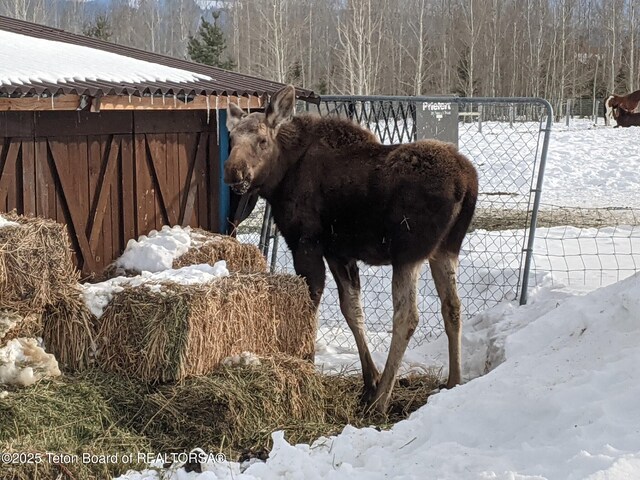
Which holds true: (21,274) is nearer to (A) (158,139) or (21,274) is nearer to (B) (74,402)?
(B) (74,402)

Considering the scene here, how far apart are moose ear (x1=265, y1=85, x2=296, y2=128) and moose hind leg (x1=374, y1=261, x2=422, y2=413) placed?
1.73 m

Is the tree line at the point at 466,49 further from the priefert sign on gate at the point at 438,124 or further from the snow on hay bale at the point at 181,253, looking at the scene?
the snow on hay bale at the point at 181,253

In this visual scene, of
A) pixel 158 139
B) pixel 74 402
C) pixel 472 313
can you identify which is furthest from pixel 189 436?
pixel 472 313

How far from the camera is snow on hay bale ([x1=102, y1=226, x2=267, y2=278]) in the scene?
7680 millimetres

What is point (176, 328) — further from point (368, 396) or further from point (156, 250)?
point (368, 396)

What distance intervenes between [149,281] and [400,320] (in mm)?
2050

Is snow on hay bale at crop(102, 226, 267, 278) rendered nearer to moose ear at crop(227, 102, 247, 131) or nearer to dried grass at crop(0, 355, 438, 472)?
moose ear at crop(227, 102, 247, 131)

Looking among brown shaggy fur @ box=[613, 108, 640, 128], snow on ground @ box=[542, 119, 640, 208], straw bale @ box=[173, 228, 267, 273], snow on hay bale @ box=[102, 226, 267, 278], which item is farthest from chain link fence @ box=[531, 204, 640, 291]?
brown shaggy fur @ box=[613, 108, 640, 128]

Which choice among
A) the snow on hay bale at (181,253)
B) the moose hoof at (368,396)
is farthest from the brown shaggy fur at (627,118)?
the snow on hay bale at (181,253)

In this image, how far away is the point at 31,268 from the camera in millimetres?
6191

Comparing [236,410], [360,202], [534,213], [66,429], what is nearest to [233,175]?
[360,202]

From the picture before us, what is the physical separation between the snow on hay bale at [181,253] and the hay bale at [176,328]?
32.9 inches

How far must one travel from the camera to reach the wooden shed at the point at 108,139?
7066mm

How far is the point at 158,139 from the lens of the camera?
27.6 ft
